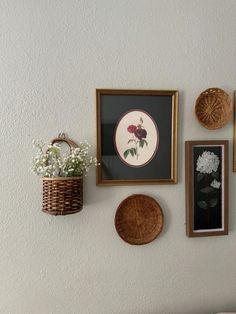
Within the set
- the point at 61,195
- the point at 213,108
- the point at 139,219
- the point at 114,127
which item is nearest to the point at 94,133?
the point at 114,127

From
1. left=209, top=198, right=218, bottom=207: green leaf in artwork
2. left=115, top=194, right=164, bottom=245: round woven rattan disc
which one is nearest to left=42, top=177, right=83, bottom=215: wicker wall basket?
left=115, top=194, right=164, bottom=245: round woven rattan disc

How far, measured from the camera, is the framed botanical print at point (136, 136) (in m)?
1.40

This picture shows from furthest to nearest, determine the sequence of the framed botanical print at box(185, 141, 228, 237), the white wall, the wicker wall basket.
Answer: the framed botanical print at box(185, 141, 228, 237), the white wall, the wicker wall basket

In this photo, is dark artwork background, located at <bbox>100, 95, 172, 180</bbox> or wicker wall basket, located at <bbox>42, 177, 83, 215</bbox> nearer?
wicker wall basket, located at <bbox>42, 177, 83, 215</bbox>

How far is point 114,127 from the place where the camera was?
4.61 ft

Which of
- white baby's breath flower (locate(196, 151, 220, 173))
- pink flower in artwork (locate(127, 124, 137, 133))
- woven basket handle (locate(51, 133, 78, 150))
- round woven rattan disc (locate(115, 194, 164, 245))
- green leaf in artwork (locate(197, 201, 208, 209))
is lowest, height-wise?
round woven rattan disc (locate(115, 194, 164, 245))

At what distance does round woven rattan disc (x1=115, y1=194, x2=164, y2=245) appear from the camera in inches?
56.2

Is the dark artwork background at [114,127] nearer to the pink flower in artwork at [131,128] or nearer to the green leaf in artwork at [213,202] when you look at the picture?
the pink flower in artwork at [131,128]

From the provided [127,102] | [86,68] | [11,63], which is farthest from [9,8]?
[127,102]

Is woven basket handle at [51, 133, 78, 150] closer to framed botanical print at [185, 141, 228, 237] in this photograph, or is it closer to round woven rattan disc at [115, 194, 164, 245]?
round woven rattan disc at [115, 194, 164, 245]

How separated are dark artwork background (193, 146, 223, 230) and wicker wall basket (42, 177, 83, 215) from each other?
56 cm

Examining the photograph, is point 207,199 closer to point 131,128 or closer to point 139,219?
point 139,219

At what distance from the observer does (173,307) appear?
4.88ft

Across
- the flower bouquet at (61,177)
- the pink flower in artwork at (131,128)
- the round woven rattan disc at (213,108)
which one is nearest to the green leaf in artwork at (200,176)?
the round woven rattan disc at (213,108)
